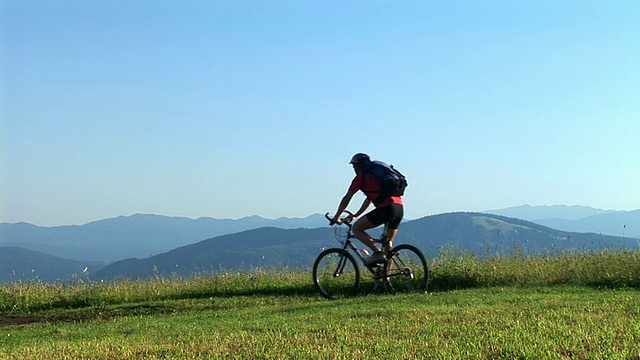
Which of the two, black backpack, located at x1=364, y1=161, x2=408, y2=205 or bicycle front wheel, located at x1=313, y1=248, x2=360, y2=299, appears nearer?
black backpack, located at x1=364, y1=161, x2=408, y2=205

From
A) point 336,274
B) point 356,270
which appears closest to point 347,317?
point 356,270

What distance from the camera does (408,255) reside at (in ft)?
45.0

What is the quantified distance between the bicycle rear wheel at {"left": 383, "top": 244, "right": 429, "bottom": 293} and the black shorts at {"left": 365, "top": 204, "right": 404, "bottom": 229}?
675 millimetres

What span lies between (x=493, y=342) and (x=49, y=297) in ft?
37.8

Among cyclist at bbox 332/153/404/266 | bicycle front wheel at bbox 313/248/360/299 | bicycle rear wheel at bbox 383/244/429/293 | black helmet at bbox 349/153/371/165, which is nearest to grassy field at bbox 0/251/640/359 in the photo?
bicycle front wheel at bbox 313/248/360/299

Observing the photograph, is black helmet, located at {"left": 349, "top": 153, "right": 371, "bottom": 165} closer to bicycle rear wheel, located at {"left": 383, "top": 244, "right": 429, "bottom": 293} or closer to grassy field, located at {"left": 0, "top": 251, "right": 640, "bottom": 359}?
bicycle rear wheel, located at {"left": 383, "top": 244, "right": 429, "bottom": 293}

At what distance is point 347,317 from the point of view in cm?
927

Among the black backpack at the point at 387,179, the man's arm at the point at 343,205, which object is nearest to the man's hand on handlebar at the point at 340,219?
the man's arm at the point at 343,205

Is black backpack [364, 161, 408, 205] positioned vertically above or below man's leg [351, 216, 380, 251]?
above

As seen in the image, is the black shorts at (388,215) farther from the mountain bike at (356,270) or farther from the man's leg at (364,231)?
the mountain bike at (356,270)

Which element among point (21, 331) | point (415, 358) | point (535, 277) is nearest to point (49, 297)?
point (21, 331)

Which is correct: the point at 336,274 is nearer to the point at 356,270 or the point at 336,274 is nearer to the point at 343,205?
the point at 356,270

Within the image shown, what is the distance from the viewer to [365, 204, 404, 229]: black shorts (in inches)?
516

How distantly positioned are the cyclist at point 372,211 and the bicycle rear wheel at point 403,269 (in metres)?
0.21
